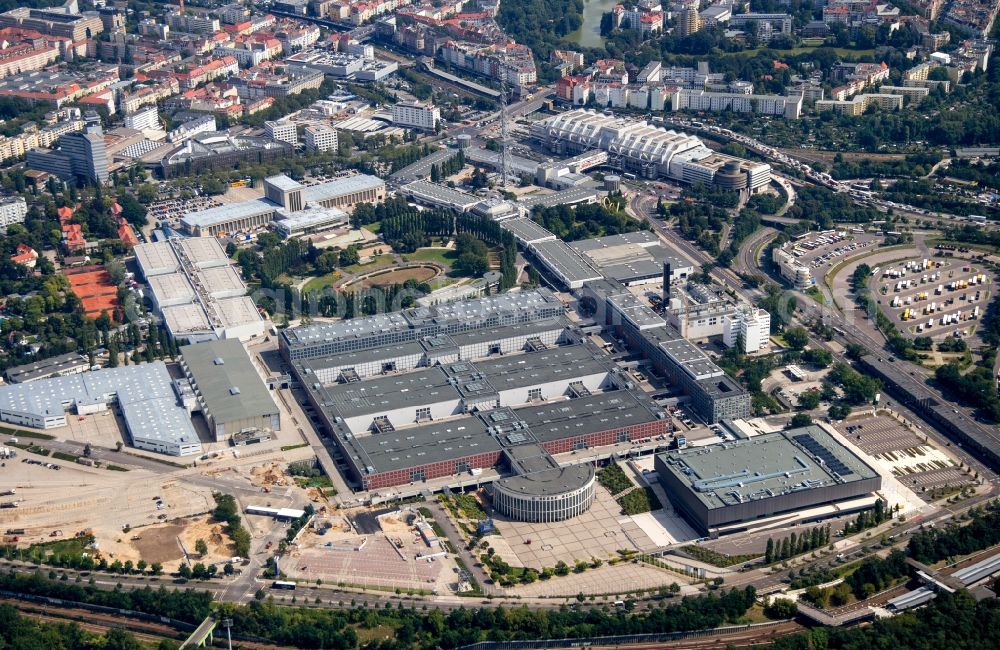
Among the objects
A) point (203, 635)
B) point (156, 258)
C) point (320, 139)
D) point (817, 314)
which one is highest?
point (320, 139)

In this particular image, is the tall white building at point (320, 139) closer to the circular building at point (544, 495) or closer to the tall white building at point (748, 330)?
the tall white building at point (748, 330)

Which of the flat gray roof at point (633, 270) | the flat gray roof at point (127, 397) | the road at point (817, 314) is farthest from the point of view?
the flat gray roof at point (633, 270)

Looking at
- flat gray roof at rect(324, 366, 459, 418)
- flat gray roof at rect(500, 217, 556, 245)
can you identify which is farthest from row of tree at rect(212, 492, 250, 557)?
flat gray roof at rect(500, 217, 556, 245)

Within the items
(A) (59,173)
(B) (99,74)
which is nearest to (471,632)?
(A) (59,173)

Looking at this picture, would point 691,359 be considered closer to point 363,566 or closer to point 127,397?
point 363,566

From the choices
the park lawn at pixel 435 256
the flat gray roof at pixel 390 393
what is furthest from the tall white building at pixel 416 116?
the flat gray roof at pixel 390 393

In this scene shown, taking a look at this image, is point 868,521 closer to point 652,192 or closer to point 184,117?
point 652,192

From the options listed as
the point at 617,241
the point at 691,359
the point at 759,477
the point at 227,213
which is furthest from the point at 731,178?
the point at 759,477
